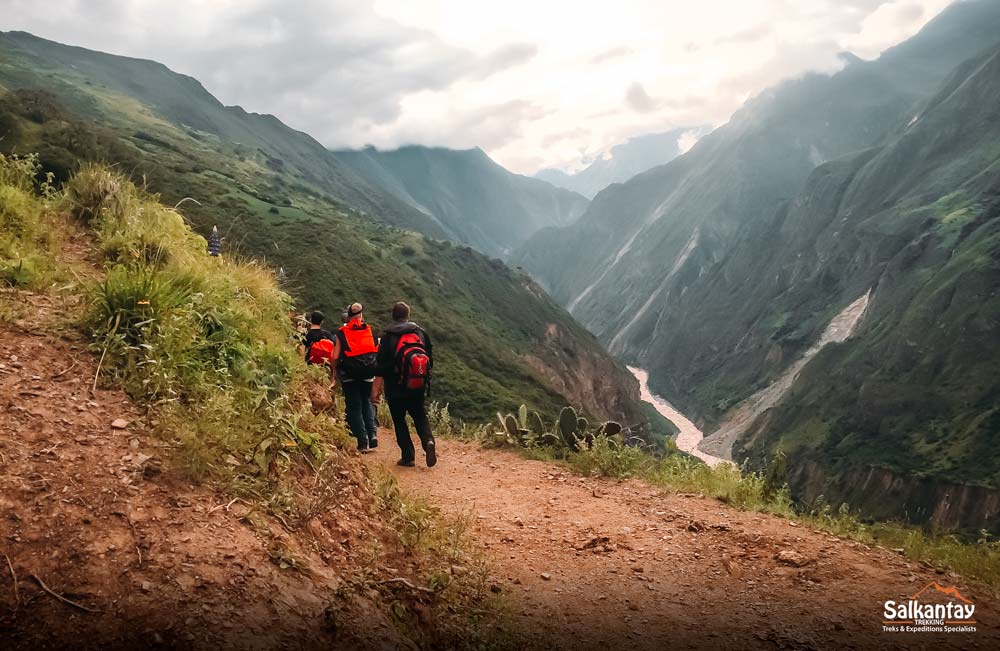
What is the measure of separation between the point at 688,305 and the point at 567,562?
520 feet

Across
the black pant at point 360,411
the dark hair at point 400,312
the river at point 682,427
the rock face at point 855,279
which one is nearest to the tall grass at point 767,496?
the black pant at point 360,411

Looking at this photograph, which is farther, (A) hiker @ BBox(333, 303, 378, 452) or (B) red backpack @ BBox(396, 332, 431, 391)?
(A) hiker @ BBox(333, 303, 378, 452)

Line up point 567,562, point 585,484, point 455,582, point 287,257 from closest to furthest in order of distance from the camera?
point 455,582 → point 567,562 → point 585,484 → point 287,257

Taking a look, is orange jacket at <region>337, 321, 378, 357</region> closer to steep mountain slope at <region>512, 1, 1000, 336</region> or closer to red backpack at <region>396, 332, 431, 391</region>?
red backpack at <region>396, 332, 431, 391</region>

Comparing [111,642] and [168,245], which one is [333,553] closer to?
[111,642]

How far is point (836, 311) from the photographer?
107 metres

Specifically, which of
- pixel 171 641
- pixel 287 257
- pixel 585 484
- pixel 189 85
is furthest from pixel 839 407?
pixel 189 85

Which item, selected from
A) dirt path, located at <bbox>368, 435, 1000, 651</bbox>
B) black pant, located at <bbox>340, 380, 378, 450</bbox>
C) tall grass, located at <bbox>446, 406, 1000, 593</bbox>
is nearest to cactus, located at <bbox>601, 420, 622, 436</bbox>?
tall grass, located at <bbox>446, 406, 1000, 593</bbox>

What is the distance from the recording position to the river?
88025mm

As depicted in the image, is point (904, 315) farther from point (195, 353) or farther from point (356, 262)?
point (195, 353)

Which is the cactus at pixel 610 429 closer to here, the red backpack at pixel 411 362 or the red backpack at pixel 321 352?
the red backpack at pixel 411 362

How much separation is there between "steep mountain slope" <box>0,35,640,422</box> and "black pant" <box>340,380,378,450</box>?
8.22ft

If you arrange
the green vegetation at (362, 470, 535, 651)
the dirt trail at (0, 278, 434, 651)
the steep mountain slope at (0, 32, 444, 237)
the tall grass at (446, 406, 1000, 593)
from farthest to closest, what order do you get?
A: the steep mountain slope at (0, 32, 444, 237) < the tall grass at (446, 406, 1000, 593) < the green vegetation at (362, 470, 535, 651) < the dirt trail at (0, 278, 434, 651)

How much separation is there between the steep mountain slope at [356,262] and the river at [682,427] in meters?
12.8
